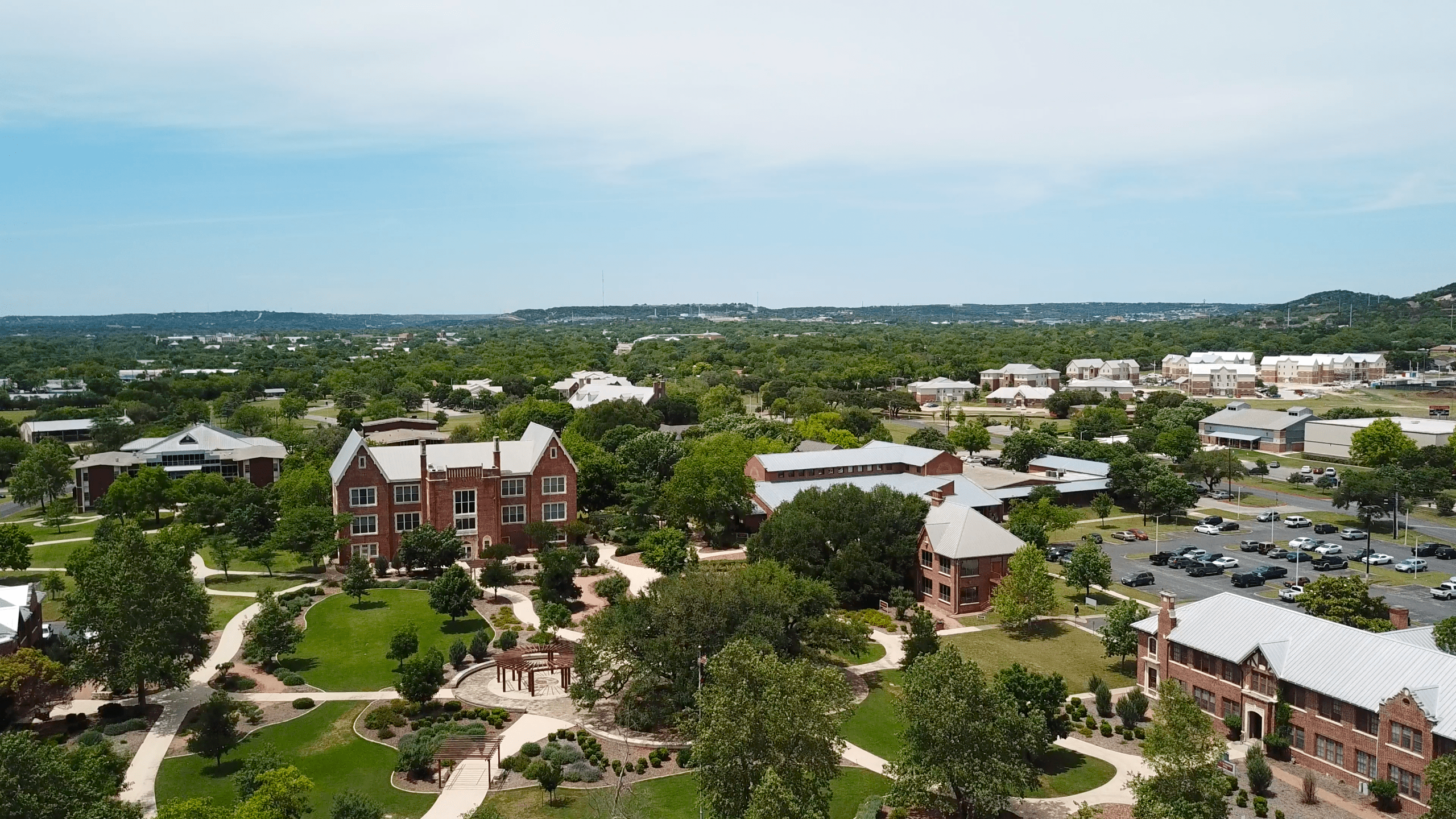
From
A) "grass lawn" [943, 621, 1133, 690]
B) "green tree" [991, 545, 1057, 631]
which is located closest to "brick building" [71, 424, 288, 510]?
"grass lawn" [943, 621, 1133, 690]

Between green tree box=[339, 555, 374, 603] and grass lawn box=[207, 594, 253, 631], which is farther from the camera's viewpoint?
green tree box=[339, 555, 374, 603]

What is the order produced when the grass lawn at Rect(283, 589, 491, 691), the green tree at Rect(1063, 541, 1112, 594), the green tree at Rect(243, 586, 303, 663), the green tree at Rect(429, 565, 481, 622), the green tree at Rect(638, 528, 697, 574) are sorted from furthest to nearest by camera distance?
the green tree at Rect(638, 528, 697, 574)
the green tree at Rect(1063, 541, 1112, 594)
the green tree at Rect(429, 565, 481, 622)
the grass lawn at Rect(283, 589, 491, 691)
the green tree at Rect(243, 586, 303, 663)

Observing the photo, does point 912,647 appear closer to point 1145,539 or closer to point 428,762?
point 428,762

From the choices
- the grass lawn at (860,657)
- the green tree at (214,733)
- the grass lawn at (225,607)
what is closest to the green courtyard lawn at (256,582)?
the grass lawn at (225,607)

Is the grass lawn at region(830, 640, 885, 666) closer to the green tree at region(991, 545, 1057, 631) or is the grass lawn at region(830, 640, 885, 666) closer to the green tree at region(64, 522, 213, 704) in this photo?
the green tree at region(991, 545, 1057, 631)

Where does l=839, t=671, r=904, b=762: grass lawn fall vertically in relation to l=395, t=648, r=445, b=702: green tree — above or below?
below

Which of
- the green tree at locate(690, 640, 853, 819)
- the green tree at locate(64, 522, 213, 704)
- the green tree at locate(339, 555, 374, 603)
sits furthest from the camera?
the green tree at locate(339, 555, 374, 603)
